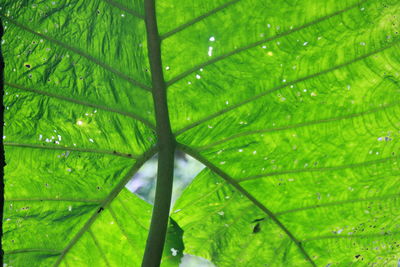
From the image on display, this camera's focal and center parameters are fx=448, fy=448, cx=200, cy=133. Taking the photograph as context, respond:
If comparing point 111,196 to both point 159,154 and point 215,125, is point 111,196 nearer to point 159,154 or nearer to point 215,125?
point 159,154

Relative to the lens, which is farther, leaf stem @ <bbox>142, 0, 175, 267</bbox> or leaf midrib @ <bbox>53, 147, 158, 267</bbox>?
leaf midrib @ <bbox>53, 147, 158, 267</bbox>

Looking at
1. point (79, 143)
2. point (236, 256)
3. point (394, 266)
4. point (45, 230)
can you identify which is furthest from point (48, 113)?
point (394, 266)

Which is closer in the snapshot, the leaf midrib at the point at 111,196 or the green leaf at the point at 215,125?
the green leaf at the point at 215,125

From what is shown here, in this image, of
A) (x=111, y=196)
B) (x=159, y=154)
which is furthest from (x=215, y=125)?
(x=111, y=196)

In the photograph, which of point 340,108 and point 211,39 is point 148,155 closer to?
point 211,39

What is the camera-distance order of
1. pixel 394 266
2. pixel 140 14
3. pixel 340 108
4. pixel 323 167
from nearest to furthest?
pixel 140 14 < pixel 340 108 < pixel 323 167 < pixel 394 266
